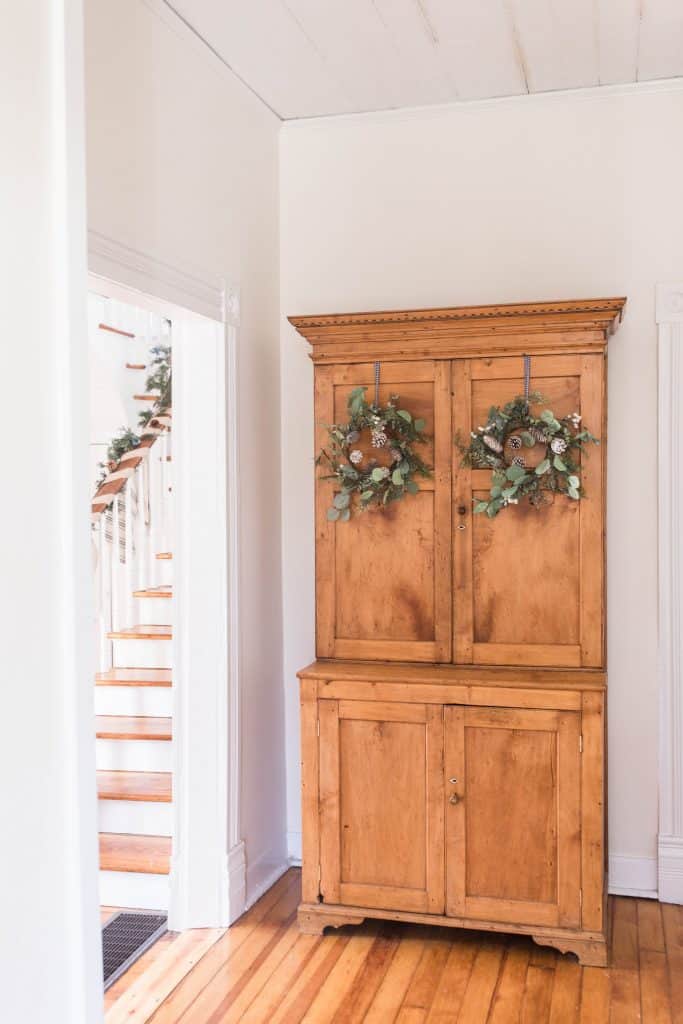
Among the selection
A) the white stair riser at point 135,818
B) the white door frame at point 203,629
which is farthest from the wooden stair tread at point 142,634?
the white door frame at point 203,629

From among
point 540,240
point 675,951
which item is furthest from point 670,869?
point 540,240

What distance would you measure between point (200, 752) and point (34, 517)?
5.83 ft

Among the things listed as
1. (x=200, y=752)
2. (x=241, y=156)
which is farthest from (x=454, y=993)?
(x=241, y=156)

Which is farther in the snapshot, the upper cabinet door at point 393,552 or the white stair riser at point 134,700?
the white stair riser at point 134,700

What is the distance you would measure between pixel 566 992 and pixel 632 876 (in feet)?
2.89

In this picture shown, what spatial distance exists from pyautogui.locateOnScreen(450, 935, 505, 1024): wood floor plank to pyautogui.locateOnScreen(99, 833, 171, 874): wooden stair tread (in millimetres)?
1146

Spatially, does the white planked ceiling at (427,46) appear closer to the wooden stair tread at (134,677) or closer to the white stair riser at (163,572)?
the white stair riser at (163,572)

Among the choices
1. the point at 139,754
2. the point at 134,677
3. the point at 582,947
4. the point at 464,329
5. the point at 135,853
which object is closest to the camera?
the point at 582,947

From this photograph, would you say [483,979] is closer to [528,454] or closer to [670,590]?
[670,590]

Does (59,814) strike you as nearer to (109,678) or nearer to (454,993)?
(454,993)

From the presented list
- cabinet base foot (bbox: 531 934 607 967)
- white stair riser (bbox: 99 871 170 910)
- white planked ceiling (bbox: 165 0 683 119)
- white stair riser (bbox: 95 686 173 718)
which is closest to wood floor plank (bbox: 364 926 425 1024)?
cabinet base foot (bbox: 531 934 607 967)

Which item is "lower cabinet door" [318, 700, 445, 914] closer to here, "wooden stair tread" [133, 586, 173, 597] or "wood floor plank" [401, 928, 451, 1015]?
"wood floor plank" [401, 928, 451, 1015]

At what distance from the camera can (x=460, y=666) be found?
141 inches

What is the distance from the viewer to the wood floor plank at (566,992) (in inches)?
117
